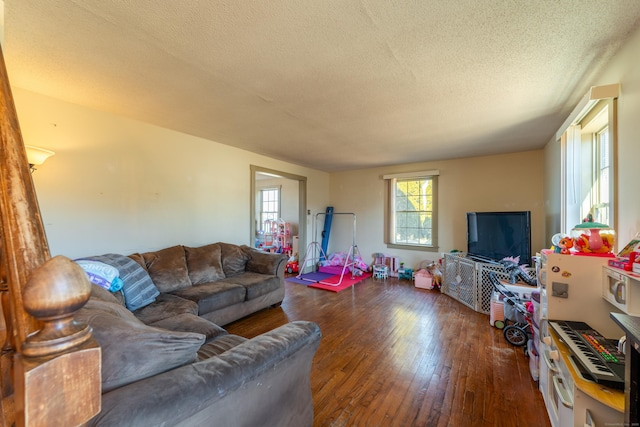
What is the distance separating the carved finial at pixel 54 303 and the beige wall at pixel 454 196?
17.1 ft

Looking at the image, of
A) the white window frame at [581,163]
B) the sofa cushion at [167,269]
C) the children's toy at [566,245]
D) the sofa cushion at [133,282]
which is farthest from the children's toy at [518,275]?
the sofa cushion at [133,282]

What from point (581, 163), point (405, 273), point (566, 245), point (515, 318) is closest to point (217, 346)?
point (566, 245)

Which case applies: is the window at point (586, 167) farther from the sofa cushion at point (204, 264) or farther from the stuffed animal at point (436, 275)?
the sofa cushion at point (204, 264)

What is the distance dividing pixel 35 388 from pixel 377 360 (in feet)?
7.82

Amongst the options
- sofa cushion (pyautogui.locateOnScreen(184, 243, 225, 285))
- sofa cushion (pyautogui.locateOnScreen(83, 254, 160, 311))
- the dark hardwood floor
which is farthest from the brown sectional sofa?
sofa cushion (pyautogui.locateOnScreen(184, 243, 225, 285))

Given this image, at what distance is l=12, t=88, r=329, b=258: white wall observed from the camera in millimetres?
2414

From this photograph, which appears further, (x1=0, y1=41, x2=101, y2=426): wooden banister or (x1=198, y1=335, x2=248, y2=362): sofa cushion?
(x1=198, y1=335, x2=248, y2=362): sofa cushion

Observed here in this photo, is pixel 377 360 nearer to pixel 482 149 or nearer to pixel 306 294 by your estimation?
pixel 306 294

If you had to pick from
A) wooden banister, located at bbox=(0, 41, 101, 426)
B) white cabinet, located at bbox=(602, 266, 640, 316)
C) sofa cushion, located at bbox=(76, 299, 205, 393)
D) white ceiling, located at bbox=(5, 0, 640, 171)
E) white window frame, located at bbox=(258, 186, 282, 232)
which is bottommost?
sofa cushion, located at bbox=(76, 299, 205, 393)

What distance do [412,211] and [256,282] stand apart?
3632mm

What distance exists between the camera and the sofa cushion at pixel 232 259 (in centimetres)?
353

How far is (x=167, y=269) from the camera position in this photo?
287 cm

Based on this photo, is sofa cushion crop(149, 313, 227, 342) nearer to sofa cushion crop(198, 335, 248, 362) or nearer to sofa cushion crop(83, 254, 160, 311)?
sofa cushion crop(198, 335, 248, 362)

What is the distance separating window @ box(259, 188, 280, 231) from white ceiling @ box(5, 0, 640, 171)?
4267 millimetres
